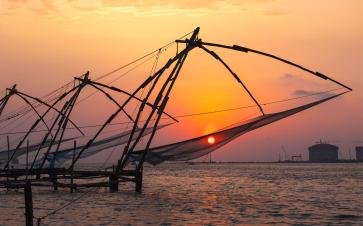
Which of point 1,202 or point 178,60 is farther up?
point 178,60

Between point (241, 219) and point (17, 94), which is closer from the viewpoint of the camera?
point (241, 219)

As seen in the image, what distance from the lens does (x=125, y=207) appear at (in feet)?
83.1

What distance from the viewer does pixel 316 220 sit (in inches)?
881

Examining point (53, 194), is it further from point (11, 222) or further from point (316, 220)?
point (316, 220)

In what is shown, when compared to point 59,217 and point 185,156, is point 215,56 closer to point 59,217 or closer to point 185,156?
point 185,156

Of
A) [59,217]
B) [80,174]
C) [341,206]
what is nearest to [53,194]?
[80,174]

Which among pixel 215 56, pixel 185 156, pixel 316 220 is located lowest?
pixel 316 220

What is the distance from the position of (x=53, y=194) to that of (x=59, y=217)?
10.5m

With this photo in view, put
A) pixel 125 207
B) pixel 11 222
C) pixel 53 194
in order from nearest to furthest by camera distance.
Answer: pixel 11 222, pixel 125 207, pixel 53 194

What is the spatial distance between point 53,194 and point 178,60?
1442cm

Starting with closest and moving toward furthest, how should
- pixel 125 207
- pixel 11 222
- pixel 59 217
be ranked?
pixel 11 222, pixel 59 217, pixel 125 207

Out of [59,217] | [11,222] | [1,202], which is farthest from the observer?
[1,202]

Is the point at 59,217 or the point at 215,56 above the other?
the point at 215,56

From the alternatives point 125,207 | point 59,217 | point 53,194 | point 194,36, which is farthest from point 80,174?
point 194,36
